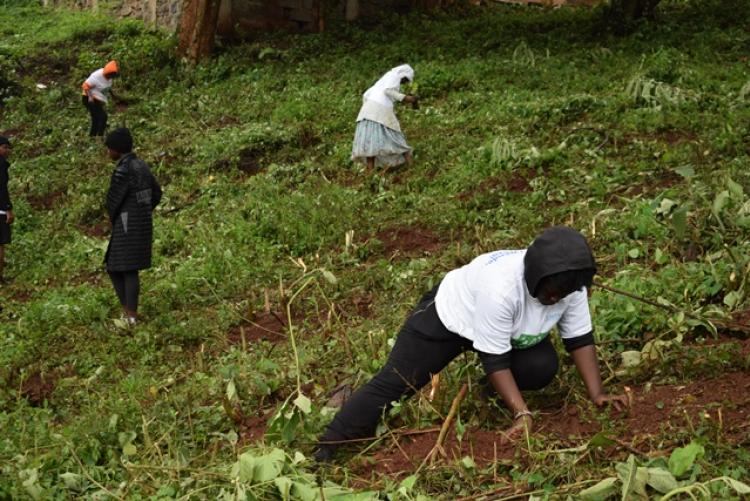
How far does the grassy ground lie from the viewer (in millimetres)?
4250

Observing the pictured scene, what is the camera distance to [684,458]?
3.54 metres

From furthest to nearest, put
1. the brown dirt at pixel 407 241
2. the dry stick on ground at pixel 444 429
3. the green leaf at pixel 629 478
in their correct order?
the brown dirt at pixel 407 241
the dry stick on ground at pixel 444 429
the green leaf at pixel 629 478

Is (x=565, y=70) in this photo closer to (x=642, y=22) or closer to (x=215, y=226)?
(x=642, y=22)

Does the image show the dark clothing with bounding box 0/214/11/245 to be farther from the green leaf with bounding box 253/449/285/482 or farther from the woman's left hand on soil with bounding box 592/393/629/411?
the woman's left hand on soil with bounding box 592/393/629/411

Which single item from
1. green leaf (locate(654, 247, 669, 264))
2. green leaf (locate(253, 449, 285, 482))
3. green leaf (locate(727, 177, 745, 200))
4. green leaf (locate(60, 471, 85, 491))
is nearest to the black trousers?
green leaf (locate(253, 449, 285, 482))

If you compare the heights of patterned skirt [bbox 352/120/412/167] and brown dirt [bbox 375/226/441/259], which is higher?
patterned skirt [bbox 352/120/412/167]

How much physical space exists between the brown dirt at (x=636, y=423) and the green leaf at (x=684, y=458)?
292 millimetres

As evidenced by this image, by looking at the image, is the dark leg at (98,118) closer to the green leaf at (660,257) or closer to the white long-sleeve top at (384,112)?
the white long-sleeve top at (384,112)

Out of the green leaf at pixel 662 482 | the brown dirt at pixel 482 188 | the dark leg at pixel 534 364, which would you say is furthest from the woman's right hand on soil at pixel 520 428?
the brown dirt at pixel 482 188

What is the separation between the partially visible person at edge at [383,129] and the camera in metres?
9.97

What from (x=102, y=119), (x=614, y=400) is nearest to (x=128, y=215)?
(x=614, y=400)

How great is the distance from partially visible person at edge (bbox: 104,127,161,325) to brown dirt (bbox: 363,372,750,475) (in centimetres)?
343

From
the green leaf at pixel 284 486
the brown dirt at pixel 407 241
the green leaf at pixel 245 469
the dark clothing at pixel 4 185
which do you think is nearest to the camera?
the green leaf at pixel 284 486

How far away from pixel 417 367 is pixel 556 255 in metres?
0.90
